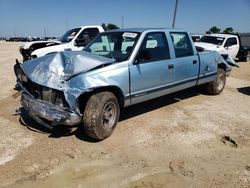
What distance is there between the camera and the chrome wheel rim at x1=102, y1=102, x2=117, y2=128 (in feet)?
14.8

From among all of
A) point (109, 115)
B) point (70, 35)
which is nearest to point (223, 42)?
point (70, 35)

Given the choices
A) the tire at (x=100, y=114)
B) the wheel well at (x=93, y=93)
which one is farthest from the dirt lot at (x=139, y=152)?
the wheel well at (x=93, y=93)

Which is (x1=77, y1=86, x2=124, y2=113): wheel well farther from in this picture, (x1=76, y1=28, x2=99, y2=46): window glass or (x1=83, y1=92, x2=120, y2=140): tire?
(x1=76, y1=28, x2=99, y2=46): window glass

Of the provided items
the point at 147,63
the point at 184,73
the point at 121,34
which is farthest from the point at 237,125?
the point at 121,34

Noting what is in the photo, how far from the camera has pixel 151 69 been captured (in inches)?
202

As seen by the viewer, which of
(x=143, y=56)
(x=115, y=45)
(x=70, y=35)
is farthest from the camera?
(x=70, y=35)

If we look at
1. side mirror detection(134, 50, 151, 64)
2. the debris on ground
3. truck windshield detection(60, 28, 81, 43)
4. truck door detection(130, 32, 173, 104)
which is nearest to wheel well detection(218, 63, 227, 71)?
truck door detection(130, 32, 173, 104)

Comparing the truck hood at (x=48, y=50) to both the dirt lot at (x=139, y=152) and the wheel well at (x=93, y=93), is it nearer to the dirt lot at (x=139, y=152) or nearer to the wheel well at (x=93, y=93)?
the dirt lot at (x=139, y=152)

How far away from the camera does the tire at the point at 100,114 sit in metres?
4.21

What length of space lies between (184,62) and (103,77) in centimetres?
239

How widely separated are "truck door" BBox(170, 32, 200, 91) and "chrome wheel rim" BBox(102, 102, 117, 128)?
1.77 meters

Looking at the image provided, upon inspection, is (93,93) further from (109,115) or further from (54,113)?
(54,113)

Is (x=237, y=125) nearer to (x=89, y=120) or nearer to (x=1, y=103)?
(x=89, y=120)

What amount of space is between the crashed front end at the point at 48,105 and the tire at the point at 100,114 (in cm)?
17
